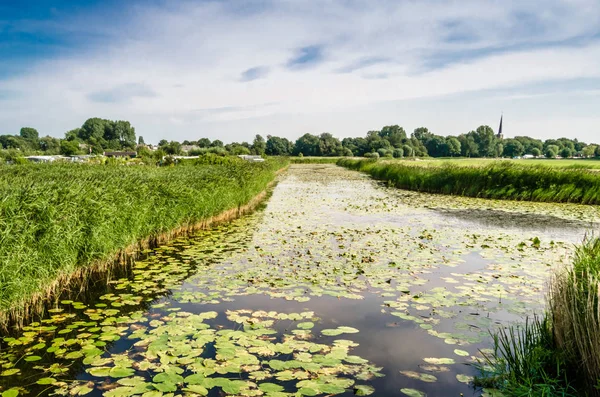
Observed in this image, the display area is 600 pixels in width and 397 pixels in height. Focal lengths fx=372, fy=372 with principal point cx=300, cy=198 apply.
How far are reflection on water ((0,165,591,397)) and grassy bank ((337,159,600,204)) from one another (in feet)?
35.1

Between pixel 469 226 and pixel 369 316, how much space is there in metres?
8.86

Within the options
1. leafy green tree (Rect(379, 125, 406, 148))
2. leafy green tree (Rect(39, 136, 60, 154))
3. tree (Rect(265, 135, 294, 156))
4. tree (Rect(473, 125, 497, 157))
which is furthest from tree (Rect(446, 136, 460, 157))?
leafy green tree (Rect(39, 136, 60, 154))

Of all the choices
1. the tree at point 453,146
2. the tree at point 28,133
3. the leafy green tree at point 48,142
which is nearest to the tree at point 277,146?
the tree at point 453,146

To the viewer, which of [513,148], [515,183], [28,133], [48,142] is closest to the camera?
[515,183]

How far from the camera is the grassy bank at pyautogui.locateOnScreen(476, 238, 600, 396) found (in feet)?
10.9

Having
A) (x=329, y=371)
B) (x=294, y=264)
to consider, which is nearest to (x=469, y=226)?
(x=294, y=264)

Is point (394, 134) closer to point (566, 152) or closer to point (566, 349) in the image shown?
point (566, 152)

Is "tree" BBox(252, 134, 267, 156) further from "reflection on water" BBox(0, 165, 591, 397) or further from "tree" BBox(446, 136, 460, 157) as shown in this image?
"reflection on water" BBox(0, 165, 591, 397)

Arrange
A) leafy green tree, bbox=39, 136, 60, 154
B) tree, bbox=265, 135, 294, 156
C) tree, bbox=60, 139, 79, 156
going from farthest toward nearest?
leafy green tree, bbox=39, 136, 60, 154, tree, bbox=265, 135, 294, 156, tree, bbox=60, 139, 79, 156

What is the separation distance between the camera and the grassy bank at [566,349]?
333cm

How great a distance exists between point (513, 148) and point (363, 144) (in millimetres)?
52494

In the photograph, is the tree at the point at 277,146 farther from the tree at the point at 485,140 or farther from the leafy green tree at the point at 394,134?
the tree at the point at 485,140

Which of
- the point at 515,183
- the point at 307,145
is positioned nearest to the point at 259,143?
the point at 307,145

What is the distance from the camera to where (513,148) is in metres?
130
